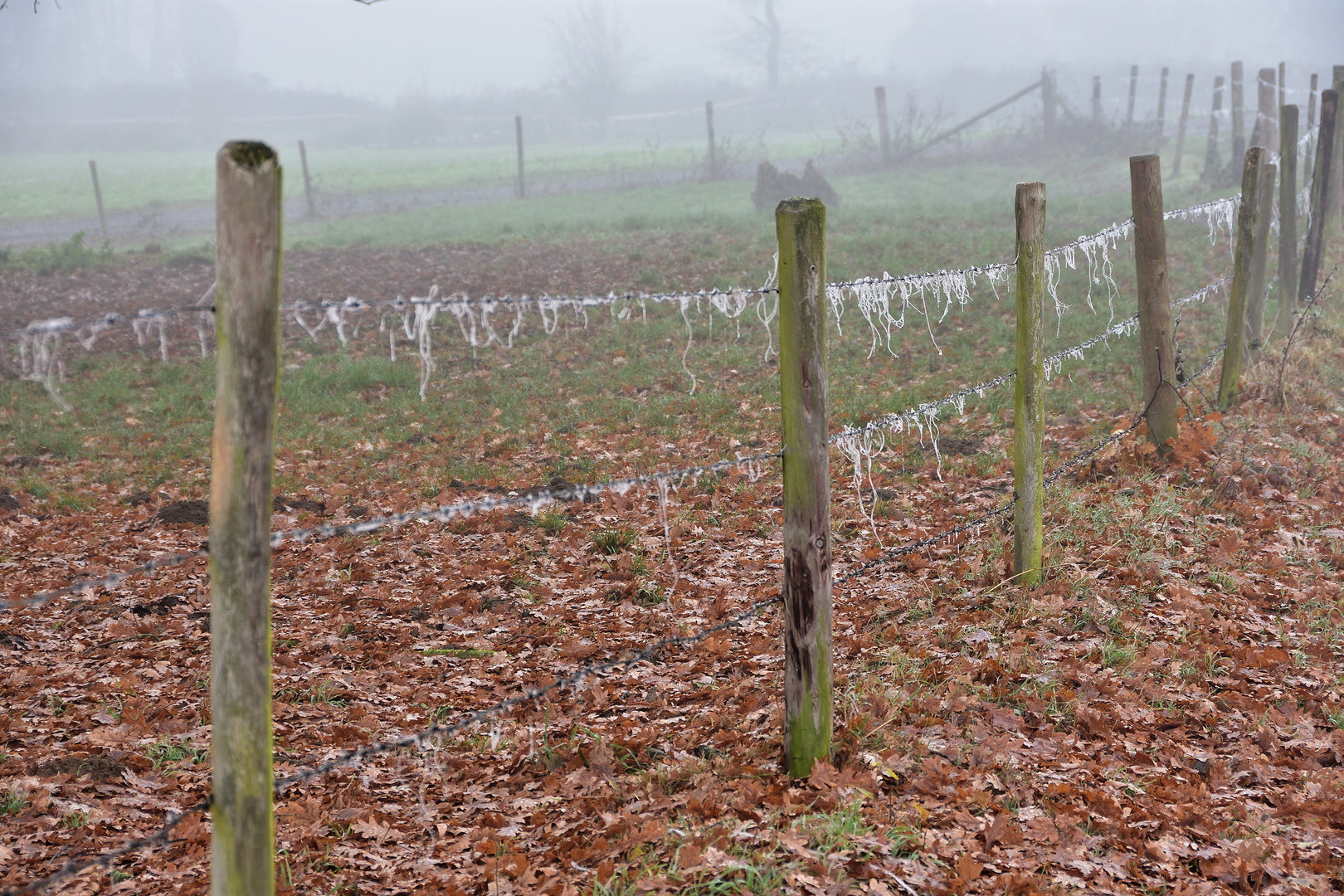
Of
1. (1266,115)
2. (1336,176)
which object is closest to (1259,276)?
(1336,176)

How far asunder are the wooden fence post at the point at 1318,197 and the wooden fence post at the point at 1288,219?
0.63 meters

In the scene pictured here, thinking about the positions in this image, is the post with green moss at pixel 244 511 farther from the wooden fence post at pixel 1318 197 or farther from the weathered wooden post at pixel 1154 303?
the wooden fence post at pixel 1318 197

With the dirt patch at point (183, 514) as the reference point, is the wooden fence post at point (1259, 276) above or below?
above

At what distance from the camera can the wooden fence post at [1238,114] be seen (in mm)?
21070

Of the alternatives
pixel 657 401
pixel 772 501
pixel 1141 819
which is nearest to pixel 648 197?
pixel 657 401

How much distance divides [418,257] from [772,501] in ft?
41.8

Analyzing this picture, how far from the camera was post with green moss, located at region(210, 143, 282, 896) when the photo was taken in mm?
2242

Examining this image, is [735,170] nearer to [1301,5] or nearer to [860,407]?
[860,407]

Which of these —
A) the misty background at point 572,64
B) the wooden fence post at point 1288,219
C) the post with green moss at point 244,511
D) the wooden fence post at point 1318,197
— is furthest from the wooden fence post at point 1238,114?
the post with green moss at point 244,511

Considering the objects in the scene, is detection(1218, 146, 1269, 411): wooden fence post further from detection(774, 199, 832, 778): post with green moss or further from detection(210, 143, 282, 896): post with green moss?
detection(210, 143, 282, 896): post with green moss

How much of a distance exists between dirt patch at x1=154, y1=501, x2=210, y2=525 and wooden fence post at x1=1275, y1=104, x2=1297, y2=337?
454 inches

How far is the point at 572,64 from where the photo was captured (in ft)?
203

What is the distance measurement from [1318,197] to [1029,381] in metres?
8.87

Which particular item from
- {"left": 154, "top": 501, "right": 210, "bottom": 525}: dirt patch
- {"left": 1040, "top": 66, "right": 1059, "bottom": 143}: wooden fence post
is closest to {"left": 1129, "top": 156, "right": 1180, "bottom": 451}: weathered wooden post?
{"left": 154, "top": 501, "right": 210, "bottom": 525}: dirt patch
